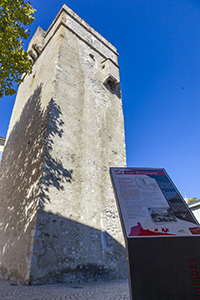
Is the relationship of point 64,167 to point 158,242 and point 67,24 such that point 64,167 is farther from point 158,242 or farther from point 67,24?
point 67,24

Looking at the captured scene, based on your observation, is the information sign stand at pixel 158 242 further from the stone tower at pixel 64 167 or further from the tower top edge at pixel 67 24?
the tower top edge at pixel 67 24

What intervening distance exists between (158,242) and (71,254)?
3.12 meters

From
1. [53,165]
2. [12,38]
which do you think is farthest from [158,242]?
[12,38]

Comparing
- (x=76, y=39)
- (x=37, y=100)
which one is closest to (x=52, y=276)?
(x=37, y=100)

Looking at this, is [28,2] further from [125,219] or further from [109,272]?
[109,272]

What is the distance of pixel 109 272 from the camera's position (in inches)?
187

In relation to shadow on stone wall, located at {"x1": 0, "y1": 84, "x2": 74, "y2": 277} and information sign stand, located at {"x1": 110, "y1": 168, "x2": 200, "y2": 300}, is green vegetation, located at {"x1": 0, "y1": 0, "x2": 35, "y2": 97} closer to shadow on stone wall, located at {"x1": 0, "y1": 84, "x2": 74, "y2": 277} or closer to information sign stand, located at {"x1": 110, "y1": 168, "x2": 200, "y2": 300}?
shadow on stone wall, located at {"x1": 0, "y1": 84, "x2": 74, "y2": 277}

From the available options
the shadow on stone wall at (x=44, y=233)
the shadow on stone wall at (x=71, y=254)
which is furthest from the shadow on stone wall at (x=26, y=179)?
the shadow on stone wall at (x=71, y=254)

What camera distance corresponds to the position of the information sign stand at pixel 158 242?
1525mm

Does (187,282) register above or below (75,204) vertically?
below

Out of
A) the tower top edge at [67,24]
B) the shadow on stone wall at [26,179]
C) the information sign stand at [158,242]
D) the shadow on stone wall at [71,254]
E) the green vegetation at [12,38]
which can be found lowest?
the information sign stand at [158,242]

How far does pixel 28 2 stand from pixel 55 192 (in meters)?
5.34

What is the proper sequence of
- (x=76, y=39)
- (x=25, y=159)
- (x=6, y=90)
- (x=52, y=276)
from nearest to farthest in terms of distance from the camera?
(x=52, y=276), (x=6, y=90), (x=25, y=159), (x=76, y=39)

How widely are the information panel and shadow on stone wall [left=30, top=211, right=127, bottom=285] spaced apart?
2642mm
